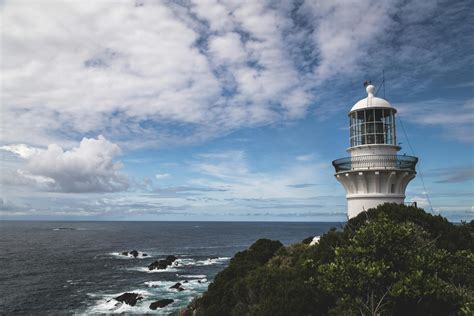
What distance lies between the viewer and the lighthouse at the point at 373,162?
16688mm

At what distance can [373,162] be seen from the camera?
16859 mm

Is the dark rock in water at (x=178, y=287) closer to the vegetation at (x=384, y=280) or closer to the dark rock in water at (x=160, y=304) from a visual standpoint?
the dark rock in water at (x=160, y=304)

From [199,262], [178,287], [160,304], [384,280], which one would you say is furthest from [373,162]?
[199,262]

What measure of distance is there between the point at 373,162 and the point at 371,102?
120 inches

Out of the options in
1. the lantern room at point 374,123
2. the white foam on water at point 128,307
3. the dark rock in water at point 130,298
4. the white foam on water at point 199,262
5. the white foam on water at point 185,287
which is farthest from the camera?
the white foam on water at point 199,262

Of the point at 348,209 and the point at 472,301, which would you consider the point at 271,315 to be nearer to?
the point at 472,301

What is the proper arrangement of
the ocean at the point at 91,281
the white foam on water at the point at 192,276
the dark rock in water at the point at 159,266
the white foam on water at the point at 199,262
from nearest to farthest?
1. the ocean at the point at 91,281
2. the white foam on water at the point at 192,276
3. the dark rock in water at the point at 159,266
4. the white foam on water at the point at 199,262

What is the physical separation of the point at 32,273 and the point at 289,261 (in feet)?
142

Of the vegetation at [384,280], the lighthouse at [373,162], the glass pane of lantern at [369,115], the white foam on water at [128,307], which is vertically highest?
the glass pane of lantern at [369,115]

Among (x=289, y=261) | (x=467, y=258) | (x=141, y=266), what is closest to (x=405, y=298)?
(x=467, y=258)

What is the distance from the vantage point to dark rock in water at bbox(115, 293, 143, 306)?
3381 cm

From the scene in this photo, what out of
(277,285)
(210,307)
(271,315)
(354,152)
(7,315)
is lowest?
(7,315)

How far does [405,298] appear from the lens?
9227mm

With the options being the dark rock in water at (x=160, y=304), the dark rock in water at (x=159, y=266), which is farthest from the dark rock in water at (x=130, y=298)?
the dark rock in water at (x=159, y=266)
